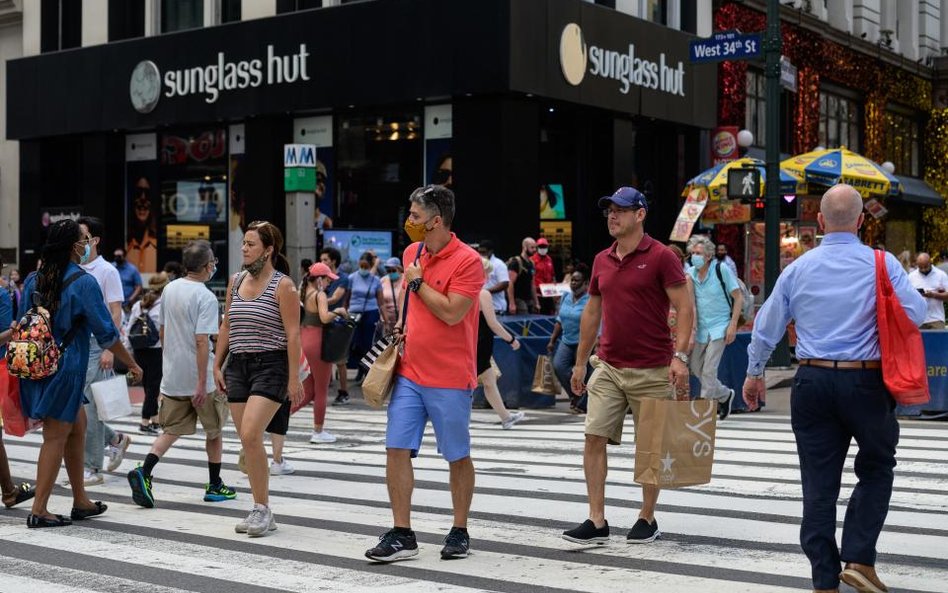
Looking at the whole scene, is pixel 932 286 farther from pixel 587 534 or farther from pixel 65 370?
pixel 65 370

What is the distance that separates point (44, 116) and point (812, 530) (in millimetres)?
28511

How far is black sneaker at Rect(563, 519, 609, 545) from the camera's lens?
7.65m

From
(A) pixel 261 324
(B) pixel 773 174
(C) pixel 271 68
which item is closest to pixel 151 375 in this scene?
(A) pixel 261 324

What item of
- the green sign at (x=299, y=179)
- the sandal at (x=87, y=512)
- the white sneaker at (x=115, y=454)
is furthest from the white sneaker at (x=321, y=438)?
the green sign at (x=299, y=179)

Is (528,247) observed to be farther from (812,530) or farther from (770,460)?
(812,530)

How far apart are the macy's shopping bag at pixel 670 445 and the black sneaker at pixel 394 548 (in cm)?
127

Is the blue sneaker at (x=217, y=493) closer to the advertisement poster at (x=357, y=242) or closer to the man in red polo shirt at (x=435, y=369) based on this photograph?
the man in red polo shirt at (x=435, y=369)

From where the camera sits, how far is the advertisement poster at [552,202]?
26.1 metres

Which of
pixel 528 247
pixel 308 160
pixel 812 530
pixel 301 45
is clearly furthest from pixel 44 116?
pixel 812 530

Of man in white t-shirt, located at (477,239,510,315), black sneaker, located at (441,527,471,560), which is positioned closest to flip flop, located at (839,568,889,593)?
black sneaker, located at (441,527,471,560)

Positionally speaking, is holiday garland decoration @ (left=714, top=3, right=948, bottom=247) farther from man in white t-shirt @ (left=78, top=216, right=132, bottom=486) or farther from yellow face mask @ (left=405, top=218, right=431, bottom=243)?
yellow face mask @ (left=405, top=218, right=431, bottom=243)

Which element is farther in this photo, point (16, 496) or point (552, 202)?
point (552, 202)

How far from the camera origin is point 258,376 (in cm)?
839

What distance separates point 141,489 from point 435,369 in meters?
2.93
